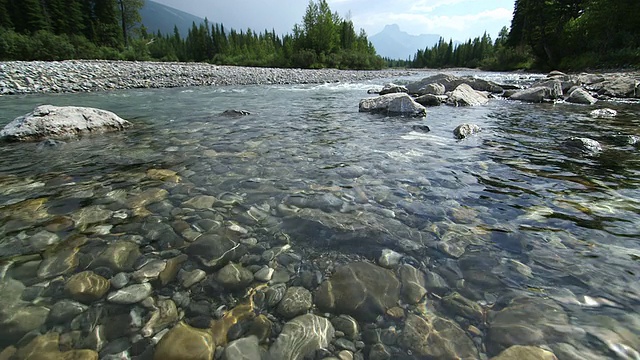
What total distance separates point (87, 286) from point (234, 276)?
997 millimetres

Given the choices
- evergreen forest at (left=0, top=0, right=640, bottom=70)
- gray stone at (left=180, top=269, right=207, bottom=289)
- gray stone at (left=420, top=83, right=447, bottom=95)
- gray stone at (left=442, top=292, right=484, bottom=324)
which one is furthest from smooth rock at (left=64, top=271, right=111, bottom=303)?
evergreen forest at (left=0, top=0, right=640, bottom=70)

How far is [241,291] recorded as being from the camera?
6.52ft

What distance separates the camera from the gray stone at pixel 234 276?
2040mm

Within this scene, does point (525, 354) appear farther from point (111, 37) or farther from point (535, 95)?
point (111, 37)

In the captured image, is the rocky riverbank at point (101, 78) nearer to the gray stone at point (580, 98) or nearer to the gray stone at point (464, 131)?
the gray stone at point (580, 98)

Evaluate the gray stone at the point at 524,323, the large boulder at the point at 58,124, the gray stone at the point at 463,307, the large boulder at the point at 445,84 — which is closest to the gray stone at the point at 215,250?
the gray stone at the point at 463,307

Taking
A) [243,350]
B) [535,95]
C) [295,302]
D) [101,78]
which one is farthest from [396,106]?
[101,78]

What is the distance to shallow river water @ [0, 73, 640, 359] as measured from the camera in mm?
1685

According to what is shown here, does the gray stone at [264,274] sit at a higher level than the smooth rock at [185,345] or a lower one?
higher

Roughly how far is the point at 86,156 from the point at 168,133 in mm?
1907

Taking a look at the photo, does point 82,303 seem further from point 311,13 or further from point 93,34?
point 93,34

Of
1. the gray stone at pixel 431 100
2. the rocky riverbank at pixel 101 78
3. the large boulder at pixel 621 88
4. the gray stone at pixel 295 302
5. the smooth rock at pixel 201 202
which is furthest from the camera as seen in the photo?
the rocky riverbank at pixel 101 78

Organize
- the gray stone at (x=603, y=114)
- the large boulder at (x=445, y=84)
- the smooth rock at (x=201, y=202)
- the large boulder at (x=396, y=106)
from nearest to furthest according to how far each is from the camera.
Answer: the smooth rock at (x=201, y=202) → the gray stone at (x=603, y=114) → the large boulder at (x=396, y=106) → the large boulder at (x=445, y=84)

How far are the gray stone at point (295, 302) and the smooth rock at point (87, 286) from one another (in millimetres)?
1231
